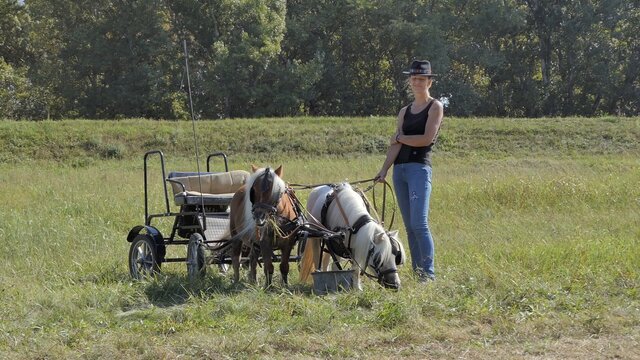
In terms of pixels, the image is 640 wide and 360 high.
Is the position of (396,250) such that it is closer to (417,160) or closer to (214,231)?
(417,160)

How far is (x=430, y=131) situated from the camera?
24.8 ft

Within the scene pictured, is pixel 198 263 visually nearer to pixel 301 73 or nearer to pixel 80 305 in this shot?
pixel 80 305

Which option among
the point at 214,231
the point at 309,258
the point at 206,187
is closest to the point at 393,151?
the point at 309,258

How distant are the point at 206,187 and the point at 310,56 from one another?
38.2 m

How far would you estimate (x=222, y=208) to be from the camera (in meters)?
9.22

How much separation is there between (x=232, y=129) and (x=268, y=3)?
1341 cm

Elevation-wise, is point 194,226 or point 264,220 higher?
point 264,220

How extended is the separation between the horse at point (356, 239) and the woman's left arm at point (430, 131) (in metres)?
0.71

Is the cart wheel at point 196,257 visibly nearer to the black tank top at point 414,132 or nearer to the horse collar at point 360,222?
the horse collar at point 360,222

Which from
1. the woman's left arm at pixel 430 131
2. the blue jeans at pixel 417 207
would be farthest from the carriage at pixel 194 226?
the woman's left arm at pixel 430 131

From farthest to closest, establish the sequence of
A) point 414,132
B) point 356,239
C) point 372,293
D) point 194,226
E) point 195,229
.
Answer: point 195,229 < point 194,226 < point 414,132 < point 356,239 < point 372,293

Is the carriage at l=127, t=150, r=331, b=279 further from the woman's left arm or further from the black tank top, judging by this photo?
the woman's left arm

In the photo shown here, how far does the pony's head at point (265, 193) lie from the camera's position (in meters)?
7.21

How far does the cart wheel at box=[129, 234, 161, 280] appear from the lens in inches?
334
